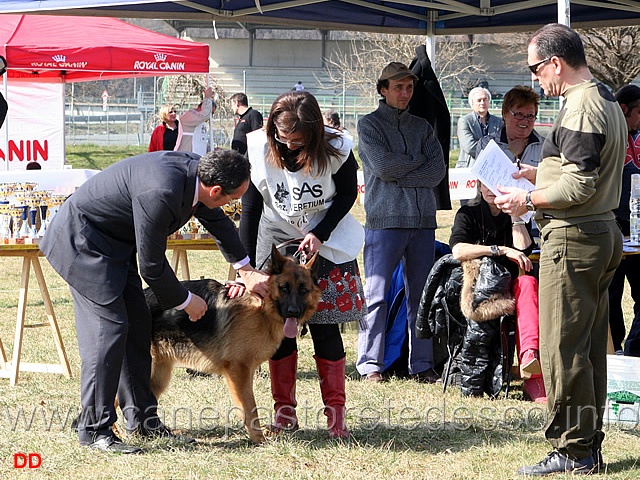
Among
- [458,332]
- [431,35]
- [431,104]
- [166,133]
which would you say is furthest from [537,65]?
[166,133]

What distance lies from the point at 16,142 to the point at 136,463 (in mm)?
12333

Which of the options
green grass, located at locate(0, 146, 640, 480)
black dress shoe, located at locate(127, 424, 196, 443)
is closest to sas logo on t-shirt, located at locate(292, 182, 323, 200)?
green grass, located at locate(0, 146, 640, 480)

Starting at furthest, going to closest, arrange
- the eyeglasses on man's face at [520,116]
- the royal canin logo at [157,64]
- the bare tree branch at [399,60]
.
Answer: the bare tree branch at [399,60] → the royal canin logo at [157,64] → the eyeglasses on man's face at [520,116]

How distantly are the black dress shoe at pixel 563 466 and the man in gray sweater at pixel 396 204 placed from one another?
2099 mm

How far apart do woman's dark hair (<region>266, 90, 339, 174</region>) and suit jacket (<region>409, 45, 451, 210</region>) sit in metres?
2.21

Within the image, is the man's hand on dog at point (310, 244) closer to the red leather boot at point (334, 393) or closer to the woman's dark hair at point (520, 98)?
the red leather boot at point (334, 393)

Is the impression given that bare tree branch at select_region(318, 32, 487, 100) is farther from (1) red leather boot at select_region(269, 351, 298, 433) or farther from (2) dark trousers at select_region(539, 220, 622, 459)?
(2) dark trousers at select_region(539, 220, 622, 459)

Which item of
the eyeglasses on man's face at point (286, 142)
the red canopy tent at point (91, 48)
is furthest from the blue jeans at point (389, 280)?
the red canopy tent at point (91, 48)

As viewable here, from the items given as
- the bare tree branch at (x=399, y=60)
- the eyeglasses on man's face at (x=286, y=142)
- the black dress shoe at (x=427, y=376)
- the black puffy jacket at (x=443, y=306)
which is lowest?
the black dress shoe at (x=427, y=376)

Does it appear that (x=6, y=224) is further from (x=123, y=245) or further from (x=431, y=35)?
(x=431, y=35)

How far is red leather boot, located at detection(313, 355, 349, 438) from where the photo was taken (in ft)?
15.1

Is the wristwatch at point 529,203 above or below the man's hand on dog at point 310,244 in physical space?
above

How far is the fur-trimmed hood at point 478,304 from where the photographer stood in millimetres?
5680

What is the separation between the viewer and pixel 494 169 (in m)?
4.29
